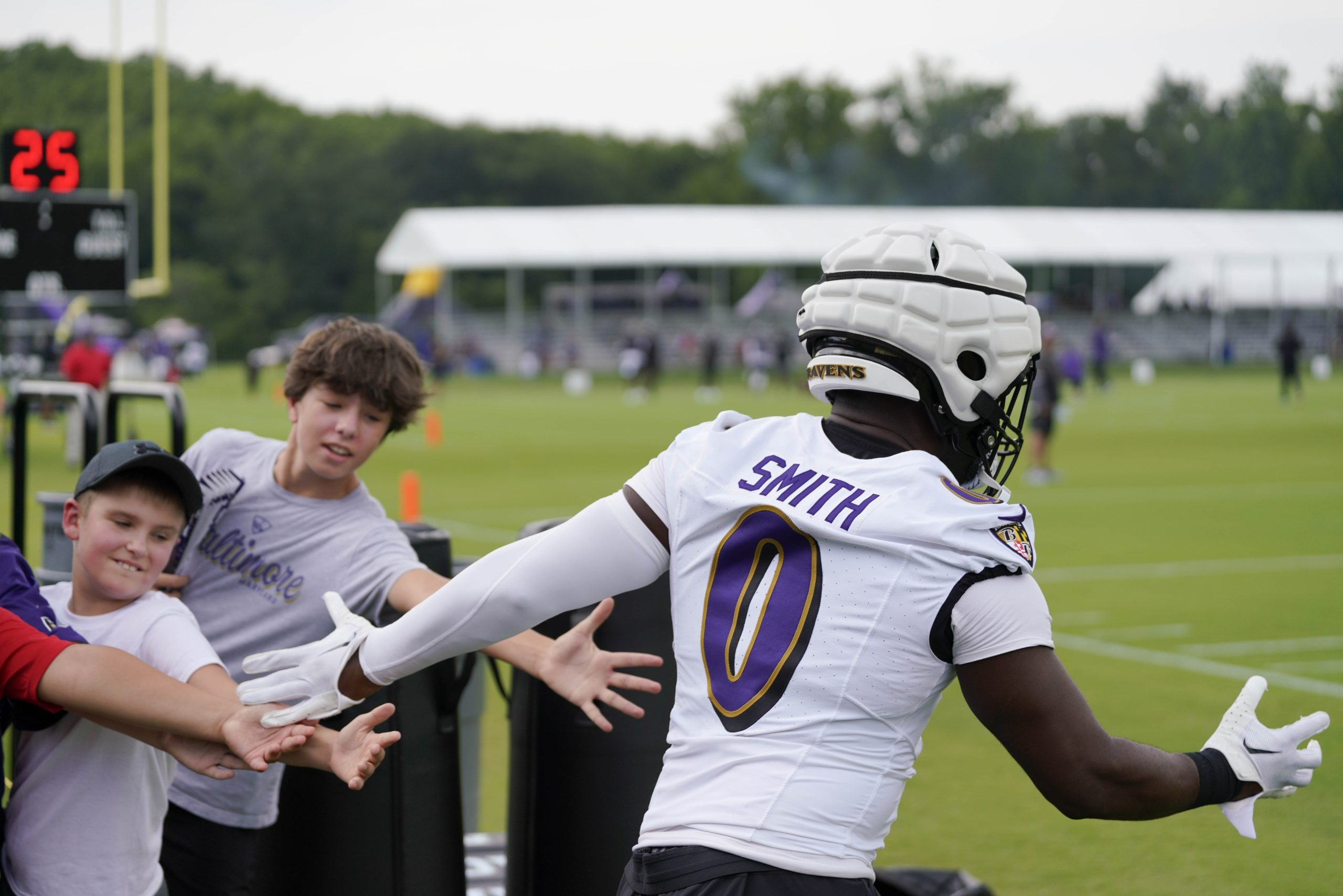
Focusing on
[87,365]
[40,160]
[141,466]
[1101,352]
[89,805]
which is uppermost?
[40,160]

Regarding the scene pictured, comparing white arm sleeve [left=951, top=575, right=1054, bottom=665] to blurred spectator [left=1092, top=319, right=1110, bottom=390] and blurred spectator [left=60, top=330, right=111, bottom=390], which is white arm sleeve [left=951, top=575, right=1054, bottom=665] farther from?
blurred spectator [left=1092, top=319, right=1110, bottom=390]

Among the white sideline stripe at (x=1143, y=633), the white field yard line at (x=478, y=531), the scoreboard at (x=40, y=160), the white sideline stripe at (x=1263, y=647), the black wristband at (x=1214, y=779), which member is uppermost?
the scoreboard at (x=40, y=160)

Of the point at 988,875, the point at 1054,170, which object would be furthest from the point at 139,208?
the point at 988,875

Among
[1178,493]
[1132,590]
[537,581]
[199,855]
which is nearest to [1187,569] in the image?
[1132,590]

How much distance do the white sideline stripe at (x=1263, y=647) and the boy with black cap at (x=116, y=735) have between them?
7.37 metres

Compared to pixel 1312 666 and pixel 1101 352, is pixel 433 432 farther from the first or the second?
pixel 1101 352

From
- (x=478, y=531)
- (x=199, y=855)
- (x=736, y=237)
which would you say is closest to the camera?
(x=199, y=855)

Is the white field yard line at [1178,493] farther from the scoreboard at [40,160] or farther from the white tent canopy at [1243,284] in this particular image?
the white tent canopy at [1243,284]

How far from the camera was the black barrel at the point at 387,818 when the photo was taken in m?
3.66

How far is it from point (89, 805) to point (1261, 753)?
198 centimetres

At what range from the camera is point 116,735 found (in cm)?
268

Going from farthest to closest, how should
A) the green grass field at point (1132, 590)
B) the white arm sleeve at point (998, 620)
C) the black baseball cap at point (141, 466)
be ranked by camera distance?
the green grass field at point (1132, 590), the black baseball cap at point (141, 466), the white arm sleeve at point (998, 620)

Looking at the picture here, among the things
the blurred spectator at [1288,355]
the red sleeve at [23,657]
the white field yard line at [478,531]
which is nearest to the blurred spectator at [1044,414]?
the white field yard line at [478,531]

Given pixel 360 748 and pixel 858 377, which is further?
pixel 360 748
